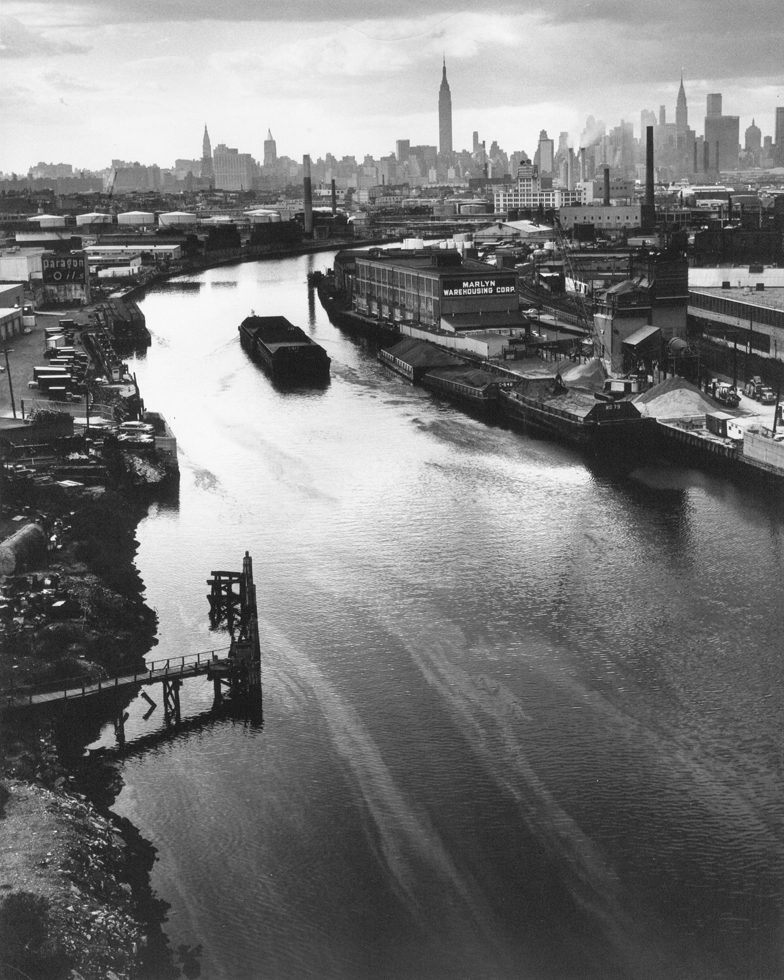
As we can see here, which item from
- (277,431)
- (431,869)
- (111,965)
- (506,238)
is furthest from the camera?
(506,238)

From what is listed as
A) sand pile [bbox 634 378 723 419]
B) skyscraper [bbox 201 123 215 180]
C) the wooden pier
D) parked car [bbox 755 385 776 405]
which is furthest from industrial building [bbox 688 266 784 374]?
skyscraper [bbox 201 123 215 180]

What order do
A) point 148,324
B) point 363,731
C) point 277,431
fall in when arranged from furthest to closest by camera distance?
point 148,324 < point 277,431 < point 363,731

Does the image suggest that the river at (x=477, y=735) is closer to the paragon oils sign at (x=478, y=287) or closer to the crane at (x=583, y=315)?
the crane at (x=583, y=315)

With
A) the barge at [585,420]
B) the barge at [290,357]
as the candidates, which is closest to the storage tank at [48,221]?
the barge at [290,357]

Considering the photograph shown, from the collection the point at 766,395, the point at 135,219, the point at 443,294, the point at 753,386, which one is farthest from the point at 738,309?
the point at 135,219

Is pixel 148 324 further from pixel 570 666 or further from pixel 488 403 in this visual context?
pixel 570 666

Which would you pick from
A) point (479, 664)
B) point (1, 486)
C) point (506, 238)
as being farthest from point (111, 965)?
point (506, 238)

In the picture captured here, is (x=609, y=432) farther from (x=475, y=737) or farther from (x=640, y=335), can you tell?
(x=475, y=737)
